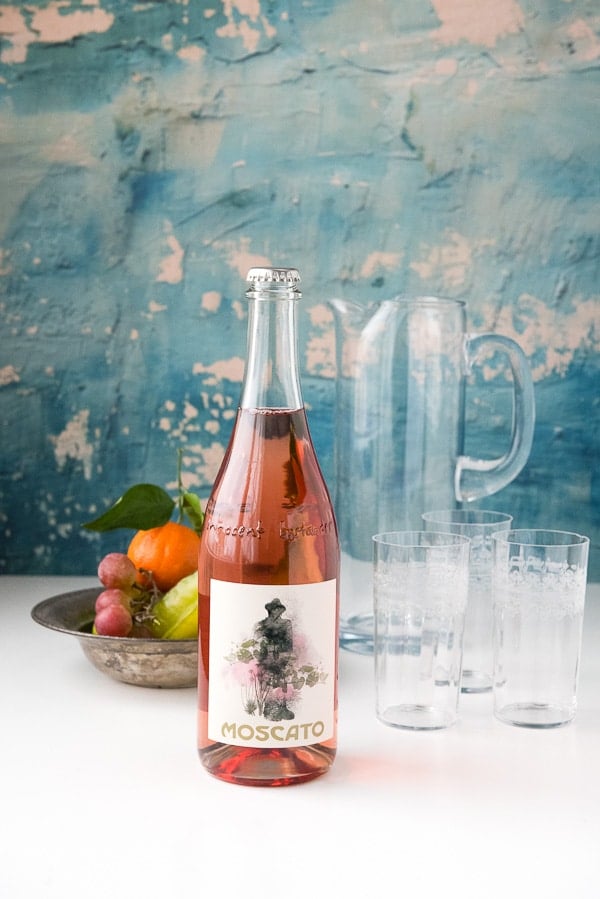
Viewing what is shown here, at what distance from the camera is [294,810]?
0.65 m

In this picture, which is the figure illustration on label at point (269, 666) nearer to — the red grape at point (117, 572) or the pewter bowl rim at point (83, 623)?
the pewter bowl rim at point (83, 623)

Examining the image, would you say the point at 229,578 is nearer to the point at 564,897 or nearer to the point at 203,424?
the point at 564,897

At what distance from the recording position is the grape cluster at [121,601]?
34.1 inches

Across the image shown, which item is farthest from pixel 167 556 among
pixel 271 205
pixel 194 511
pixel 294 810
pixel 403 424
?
pixel 271 205

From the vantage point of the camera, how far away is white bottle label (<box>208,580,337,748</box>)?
2.18 ft

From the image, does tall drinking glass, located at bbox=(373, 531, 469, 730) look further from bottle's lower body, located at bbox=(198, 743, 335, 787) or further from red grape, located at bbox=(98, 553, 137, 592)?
red grape, located at bbox=(98, 553, 137, 592)

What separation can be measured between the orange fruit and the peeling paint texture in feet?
1.20

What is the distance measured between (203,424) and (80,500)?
0.17m

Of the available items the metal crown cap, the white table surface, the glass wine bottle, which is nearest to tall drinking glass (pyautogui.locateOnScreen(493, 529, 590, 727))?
the white table surface

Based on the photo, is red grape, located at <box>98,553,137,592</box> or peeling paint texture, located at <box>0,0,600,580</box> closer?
red grape, located at <box>98,553,137,592</box>

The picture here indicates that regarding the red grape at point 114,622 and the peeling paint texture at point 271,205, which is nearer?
the red grape at point 114,622

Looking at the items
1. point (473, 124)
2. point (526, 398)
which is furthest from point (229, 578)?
point (473, 124)

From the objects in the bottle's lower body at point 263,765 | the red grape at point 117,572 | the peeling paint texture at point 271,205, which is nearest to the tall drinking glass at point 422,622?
the bottle's lower body at point 263,765

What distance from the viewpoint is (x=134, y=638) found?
0.84 metres
